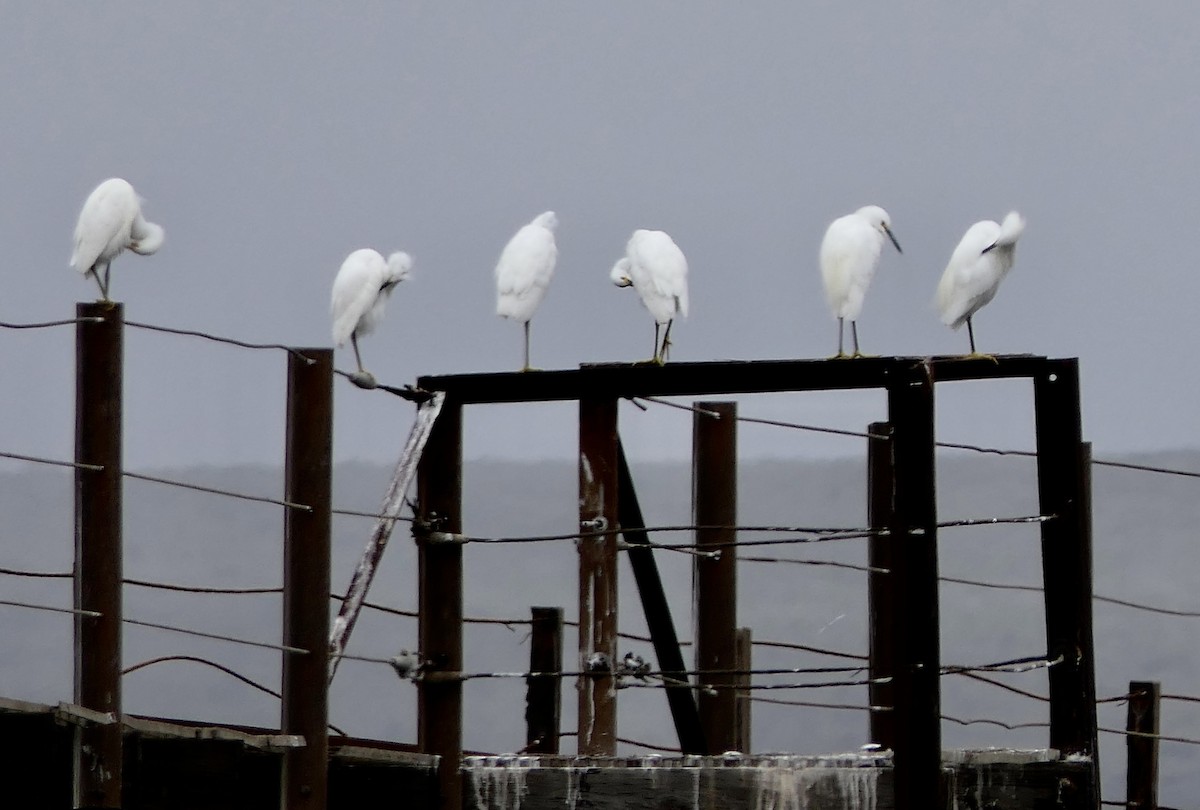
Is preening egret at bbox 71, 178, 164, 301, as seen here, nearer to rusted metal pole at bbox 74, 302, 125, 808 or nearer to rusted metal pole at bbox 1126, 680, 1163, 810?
rusted metal pole at bbox 74, 302, 125, 808

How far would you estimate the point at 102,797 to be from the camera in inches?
264

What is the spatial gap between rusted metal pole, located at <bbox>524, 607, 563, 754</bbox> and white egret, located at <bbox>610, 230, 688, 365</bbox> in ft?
5.07

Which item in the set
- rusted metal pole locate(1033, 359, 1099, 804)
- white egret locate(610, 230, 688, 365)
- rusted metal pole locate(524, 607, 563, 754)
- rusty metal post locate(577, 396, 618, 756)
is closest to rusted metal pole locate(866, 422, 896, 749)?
white egret locate(610, 230, 688, 365)

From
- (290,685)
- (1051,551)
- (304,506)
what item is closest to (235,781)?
(290,685)

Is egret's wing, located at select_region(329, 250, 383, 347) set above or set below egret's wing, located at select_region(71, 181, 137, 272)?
below

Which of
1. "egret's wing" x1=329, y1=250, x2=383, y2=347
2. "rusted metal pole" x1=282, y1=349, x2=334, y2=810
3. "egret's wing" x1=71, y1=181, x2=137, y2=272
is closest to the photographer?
"rusted metal pole" x1=282, y1=349, x2=334, y2=810

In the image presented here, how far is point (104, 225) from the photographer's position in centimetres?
1170

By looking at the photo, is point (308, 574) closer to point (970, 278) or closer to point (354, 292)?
point (354, 292)

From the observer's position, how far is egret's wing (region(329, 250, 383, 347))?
11.3 meters

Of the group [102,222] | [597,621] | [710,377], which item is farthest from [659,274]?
[710,377]

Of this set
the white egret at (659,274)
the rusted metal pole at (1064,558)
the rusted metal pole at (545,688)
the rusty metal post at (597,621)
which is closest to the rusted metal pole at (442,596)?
the rusty metal post at (597,621)

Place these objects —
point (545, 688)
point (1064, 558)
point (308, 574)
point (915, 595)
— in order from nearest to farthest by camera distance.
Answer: point (915, 595) → point (1064, 558) → point (308, 574) → point (545, 688)

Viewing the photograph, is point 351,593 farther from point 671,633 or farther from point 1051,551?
point 1051,551

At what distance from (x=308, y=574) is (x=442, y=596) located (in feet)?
1.67
